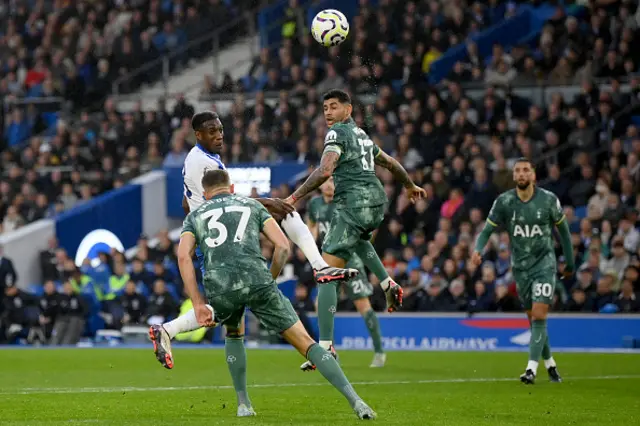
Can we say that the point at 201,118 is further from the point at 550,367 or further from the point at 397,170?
the point at 550,367

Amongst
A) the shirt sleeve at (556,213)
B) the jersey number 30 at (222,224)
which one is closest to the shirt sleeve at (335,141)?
the shirt sleeve at (556,213)

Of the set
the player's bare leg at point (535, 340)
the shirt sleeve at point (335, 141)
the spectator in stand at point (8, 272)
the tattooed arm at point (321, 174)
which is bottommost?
the spectator in stand at point (8, 272)

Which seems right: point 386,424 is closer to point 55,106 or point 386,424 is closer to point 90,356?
point 90,356

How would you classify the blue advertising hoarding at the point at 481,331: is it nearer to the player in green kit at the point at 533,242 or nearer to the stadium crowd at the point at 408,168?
the stadium crowd at the point at 408,168

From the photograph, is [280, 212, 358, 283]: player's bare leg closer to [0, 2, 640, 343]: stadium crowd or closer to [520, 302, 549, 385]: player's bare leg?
[520, 302, 549, 385]: player's bare leg

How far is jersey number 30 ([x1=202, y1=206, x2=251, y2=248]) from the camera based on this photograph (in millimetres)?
9280

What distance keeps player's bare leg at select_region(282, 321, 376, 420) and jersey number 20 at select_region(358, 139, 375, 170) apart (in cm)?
404

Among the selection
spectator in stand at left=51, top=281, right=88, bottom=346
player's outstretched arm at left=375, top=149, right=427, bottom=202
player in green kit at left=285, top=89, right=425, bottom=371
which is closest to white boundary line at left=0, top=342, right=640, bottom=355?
spectator in stand at left=51, top=281, right=88, bottom=346

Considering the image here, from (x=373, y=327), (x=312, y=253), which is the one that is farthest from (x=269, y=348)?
(x=312, y=253)

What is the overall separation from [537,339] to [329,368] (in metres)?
4.99

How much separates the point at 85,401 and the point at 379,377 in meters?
3.93

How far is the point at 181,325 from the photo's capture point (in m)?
9.78

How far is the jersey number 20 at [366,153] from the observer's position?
13.1 m

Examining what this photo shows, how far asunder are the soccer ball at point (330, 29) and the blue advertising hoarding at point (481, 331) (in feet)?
23.1
